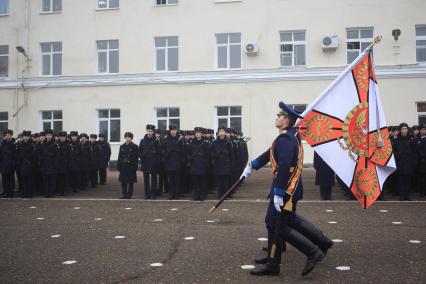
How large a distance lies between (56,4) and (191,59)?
8.50m

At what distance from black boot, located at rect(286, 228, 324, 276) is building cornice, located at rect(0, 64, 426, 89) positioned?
655 inches

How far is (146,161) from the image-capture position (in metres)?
12.1

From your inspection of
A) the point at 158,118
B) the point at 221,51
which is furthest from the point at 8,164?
the point at 221,51

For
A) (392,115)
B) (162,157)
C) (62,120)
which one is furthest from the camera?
(62,120)

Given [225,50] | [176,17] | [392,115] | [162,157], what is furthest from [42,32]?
[392,115]

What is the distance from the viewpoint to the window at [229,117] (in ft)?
71.7

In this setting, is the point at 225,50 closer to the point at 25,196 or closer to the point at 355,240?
the point at 25,196

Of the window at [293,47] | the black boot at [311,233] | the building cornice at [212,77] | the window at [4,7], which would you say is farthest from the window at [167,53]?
the black boot at [311,233]

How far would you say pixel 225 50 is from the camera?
22156 millimetres

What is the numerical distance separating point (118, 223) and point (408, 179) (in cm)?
737

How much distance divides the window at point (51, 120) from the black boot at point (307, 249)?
20721 millimetres

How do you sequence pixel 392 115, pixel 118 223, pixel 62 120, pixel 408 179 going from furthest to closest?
pixel 62 120 → pixel 392 115 → pixel 408 179 → pixel 118 223

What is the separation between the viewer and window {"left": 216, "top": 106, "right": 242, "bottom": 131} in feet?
71.7

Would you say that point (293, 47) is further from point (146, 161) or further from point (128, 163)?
point (128, 163)
